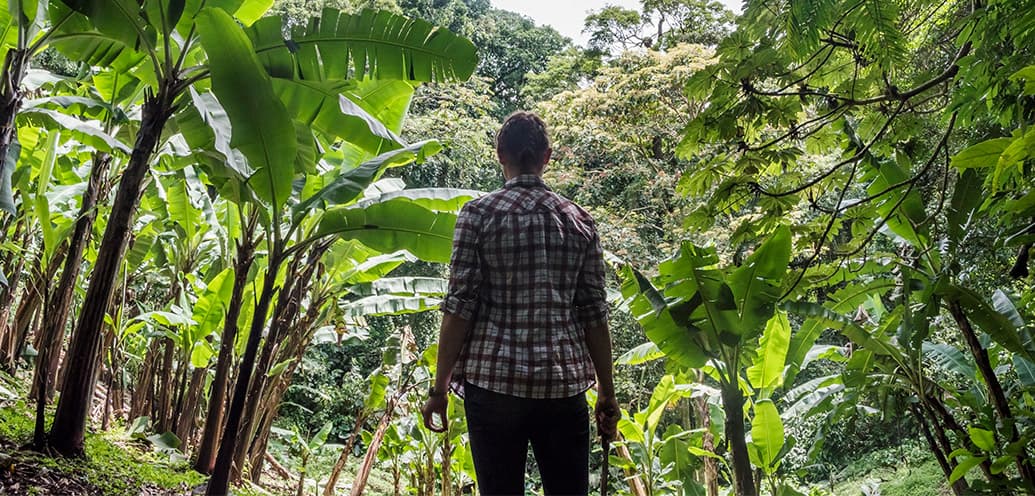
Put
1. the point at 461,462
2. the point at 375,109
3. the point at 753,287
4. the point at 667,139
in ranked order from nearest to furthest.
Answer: the point at 753,287 → the point at 375,109 → the point at 461,462 → the point at 667,139

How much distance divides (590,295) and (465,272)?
0.36m

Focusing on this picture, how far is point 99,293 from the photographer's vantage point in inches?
90.4

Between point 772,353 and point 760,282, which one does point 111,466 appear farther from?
point 772,353

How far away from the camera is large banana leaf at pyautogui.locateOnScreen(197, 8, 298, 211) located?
2117 mm

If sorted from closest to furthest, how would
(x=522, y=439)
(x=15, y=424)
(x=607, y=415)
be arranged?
(x=522, y=439) → (x=607, y=415) → (x=15, y=424)

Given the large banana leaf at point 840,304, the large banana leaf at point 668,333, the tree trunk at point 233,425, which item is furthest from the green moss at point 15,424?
the large banana leaf at point 840,304

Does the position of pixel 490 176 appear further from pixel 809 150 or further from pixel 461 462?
pixel 809 150

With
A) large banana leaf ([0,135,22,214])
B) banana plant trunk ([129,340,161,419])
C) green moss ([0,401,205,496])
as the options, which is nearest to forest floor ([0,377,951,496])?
green moss ([0,401,205,496])

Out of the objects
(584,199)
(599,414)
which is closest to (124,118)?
(599,414)

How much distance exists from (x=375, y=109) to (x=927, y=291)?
2483 millimetres

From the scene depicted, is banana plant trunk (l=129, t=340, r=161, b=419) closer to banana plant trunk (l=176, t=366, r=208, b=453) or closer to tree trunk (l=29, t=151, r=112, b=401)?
banana plant trunk (l=176, t=366, r=208, b=453)

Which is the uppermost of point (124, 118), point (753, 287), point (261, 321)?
point (124, 118)

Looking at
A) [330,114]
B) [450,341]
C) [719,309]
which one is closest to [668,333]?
[719,309]

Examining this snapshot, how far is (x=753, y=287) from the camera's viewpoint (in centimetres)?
229
